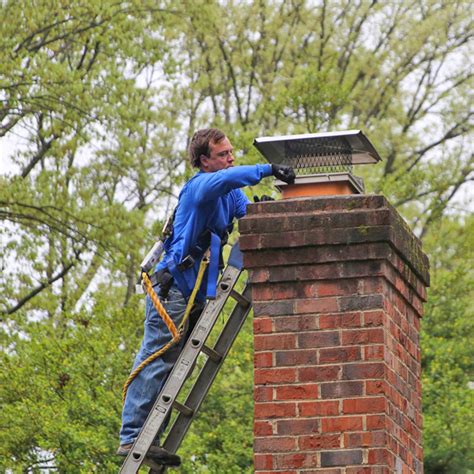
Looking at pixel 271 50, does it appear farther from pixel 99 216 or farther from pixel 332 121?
pixel 99 216

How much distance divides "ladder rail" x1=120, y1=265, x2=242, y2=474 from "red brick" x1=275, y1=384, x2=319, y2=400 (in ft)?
2.45

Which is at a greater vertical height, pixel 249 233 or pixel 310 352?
pixel 249 233

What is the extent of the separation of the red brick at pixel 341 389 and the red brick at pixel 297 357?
118 millimetres

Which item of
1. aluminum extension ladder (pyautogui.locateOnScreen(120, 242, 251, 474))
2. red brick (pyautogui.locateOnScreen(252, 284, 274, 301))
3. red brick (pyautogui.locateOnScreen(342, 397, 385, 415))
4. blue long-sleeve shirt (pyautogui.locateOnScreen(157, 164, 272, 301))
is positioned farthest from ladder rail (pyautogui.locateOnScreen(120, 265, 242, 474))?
red brick (pyautogui.locateOnScreen(342, 397, 385, 415))

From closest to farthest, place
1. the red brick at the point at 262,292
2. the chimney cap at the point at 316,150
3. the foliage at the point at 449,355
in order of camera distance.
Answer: the red brick at the point at 262,292 < the chimney cap at the point at 316,150 < the foliage at the point at 449,355

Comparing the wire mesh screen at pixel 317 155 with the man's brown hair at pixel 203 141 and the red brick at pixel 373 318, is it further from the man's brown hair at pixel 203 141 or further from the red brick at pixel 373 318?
the red brick at pixel 373 318

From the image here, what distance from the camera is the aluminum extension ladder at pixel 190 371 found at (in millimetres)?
6367

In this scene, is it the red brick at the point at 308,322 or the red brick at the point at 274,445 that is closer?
the red brick at the point at 274,445

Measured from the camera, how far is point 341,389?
18.7ft

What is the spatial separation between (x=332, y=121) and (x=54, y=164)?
533 centimetres

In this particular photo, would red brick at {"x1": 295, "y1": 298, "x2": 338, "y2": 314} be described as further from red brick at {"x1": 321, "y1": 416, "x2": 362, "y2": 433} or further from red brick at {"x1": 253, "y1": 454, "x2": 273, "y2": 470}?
red brick at {"x1": 253, "y1": 454, "x2": 273, "y2": 470}

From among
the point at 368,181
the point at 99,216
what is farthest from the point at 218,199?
the point at 368,181

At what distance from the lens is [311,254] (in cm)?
588

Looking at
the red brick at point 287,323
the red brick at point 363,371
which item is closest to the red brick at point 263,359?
the red brick at point 287,323
